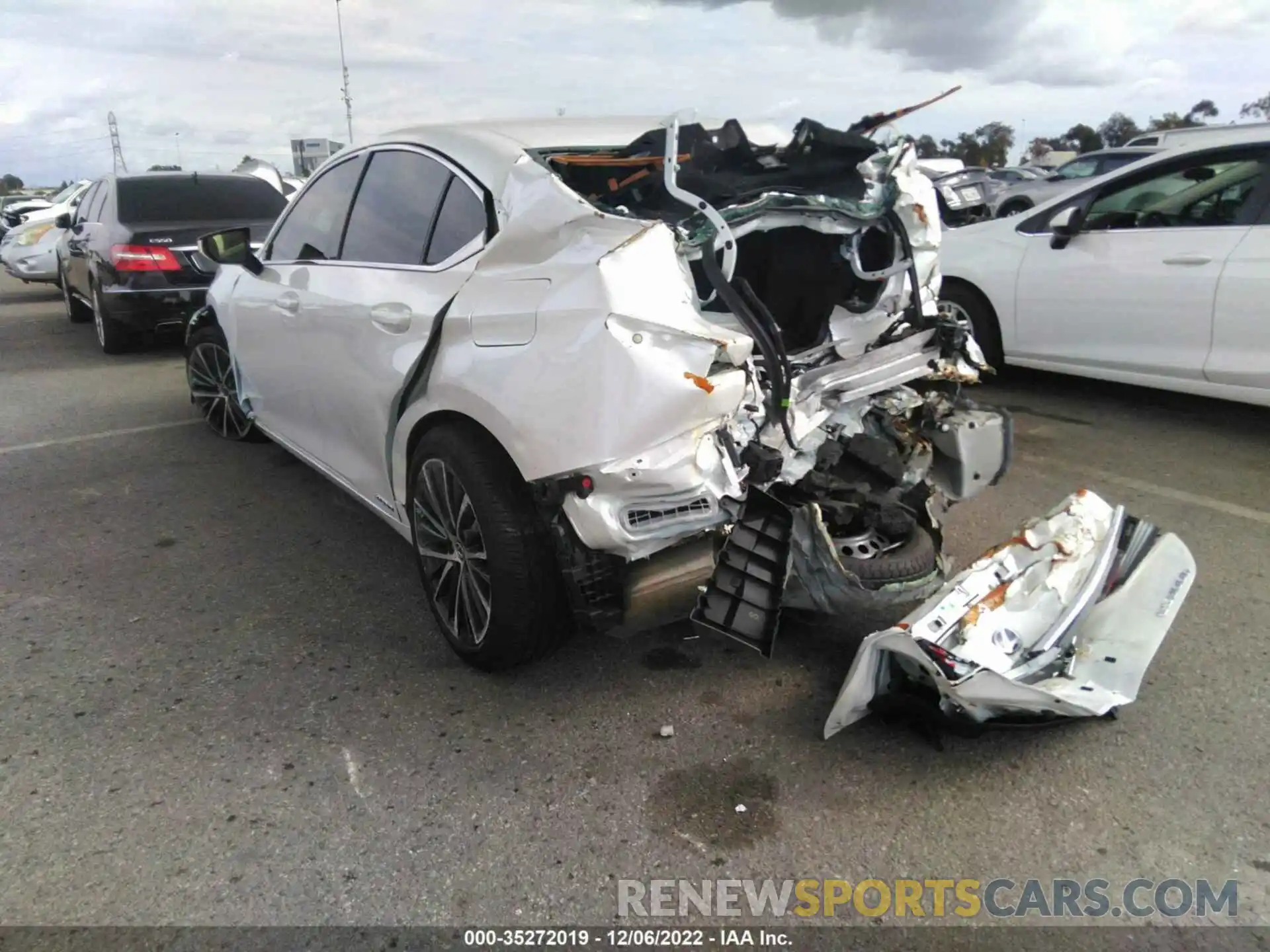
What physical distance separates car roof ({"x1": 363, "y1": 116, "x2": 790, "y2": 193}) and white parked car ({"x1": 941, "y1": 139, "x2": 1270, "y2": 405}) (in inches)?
108

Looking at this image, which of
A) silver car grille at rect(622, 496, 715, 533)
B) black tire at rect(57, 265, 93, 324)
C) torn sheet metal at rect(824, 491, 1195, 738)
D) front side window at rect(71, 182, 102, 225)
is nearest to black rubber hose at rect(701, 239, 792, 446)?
silver car grille at rect(622, 496, 715, 533)

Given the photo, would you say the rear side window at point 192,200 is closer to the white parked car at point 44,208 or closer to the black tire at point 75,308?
the black tire at point 75,308

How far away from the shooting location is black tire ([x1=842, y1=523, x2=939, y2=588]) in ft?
9.94

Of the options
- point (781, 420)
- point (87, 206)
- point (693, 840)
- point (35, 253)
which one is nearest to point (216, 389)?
point (781, 420)

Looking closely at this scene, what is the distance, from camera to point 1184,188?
17.9ft

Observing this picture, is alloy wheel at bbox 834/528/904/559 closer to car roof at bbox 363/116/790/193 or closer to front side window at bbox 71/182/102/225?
car roof at bbox 363/116/790/193

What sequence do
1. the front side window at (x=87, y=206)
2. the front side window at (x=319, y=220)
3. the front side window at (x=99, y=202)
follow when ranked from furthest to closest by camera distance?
the front side window at (x=87, y=206), the front side window at (x=99, y=202), the front side window at (x=319, y=220)

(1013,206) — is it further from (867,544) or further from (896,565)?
(896,565)

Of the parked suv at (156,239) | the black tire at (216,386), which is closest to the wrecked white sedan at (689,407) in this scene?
the black tire at (216,386)

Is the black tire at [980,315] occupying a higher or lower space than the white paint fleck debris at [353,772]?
higher

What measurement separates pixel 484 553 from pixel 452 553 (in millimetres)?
265

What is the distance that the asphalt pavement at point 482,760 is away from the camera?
231cm

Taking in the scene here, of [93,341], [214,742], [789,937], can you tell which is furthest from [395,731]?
[93,341]

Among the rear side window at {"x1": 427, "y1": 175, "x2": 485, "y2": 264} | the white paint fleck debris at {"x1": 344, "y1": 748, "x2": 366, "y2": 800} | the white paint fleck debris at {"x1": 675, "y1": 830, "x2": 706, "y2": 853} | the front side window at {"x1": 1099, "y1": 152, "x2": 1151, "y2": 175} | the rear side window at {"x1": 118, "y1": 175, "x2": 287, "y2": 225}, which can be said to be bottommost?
the white paint fleck debris at {"x1": 675, "y1": 830, "x2": 706, "y2": 853}
